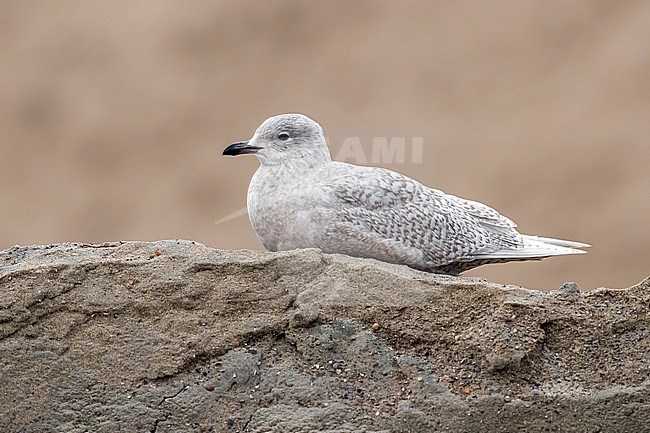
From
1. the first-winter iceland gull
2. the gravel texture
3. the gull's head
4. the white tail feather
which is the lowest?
the gravel texture

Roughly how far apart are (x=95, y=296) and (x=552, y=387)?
1305 millimetres

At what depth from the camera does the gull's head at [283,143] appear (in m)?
3.49

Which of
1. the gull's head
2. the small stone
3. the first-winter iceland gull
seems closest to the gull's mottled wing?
the first-winter iceland gull

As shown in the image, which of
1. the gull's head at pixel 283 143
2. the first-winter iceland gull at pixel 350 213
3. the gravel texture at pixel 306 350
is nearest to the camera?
the gravel texture at pixel 306 350

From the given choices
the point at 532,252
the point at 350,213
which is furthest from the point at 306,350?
the point at 532,252

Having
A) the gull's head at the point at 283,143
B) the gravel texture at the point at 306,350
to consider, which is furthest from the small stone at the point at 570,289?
the gull's head at the point at 283,143

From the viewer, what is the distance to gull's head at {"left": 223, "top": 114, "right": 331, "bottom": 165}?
3.49 meters

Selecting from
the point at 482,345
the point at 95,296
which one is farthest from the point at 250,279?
the point at 482,345

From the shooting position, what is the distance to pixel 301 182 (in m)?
3.44

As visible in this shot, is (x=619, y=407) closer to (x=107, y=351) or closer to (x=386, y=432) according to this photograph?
(x=386, y=432)

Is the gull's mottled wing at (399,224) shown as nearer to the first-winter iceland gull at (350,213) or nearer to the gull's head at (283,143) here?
the first-winter iceland gull at (350,213)

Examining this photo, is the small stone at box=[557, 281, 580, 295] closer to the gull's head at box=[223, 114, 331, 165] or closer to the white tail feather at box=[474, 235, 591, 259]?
the white tail feather at box=[474, 235, 591, 259]

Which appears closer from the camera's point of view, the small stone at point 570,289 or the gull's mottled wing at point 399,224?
the small stone at point 570,289

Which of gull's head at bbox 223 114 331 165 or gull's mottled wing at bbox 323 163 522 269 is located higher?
gull's head at bbox 223 114 331 165
